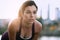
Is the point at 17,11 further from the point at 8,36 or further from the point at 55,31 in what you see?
the point at 55,31

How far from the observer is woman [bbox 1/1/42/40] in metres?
1.05

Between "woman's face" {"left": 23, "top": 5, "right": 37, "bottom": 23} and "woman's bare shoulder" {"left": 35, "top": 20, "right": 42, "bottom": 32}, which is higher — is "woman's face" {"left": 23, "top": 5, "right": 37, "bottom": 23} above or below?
above

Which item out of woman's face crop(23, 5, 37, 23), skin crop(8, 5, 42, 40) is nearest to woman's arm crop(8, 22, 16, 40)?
skin crop(8, 5, 42, 40)

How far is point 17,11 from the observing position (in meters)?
1.06

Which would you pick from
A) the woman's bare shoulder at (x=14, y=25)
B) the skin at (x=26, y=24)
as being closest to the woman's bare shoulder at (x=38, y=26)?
the skin at (x=26, y=24)

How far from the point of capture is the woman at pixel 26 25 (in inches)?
41.2

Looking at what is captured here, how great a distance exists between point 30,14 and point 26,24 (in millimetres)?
98

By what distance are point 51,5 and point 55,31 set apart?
0.23 metres

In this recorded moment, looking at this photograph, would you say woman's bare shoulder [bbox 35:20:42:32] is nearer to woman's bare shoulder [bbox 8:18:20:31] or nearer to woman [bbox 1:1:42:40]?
woman [bbox 1:1:42:40]

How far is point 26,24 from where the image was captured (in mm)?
1082

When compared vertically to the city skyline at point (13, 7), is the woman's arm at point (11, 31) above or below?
below

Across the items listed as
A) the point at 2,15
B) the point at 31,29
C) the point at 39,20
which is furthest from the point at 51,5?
the point at 2,15

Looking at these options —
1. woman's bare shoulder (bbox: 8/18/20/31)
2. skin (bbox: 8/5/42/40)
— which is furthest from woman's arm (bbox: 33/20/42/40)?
woman's bare shoulder (bbox: 8/18/20/31)

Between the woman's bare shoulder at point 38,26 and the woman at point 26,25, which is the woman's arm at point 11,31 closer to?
the woman at point 26,25
